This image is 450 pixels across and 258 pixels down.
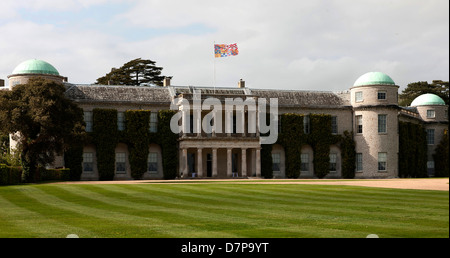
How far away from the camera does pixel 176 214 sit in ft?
61.2

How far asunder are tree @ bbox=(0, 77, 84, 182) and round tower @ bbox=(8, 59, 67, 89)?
31.2ft

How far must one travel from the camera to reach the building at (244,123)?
5872 centimetres

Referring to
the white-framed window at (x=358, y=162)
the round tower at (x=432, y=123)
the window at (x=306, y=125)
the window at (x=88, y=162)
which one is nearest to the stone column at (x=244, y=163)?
the window at (x=306, y=125)

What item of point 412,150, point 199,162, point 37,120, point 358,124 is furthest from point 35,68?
point 412,150

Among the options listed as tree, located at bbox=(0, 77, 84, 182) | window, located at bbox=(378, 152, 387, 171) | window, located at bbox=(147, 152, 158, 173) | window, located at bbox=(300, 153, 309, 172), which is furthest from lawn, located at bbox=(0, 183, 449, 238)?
window, located at bbox=(378, 152, 387, 171)

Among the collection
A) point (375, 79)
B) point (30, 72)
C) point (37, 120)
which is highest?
point (375, 79)

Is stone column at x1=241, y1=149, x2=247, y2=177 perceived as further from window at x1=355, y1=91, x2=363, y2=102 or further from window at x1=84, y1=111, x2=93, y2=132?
window at x1=84, y1=111, x2=93, y2=132

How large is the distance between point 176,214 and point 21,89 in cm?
3228

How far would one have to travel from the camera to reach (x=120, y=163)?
196 feet

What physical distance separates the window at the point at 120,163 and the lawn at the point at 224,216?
32697mm

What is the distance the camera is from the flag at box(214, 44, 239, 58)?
5912 centimetres
